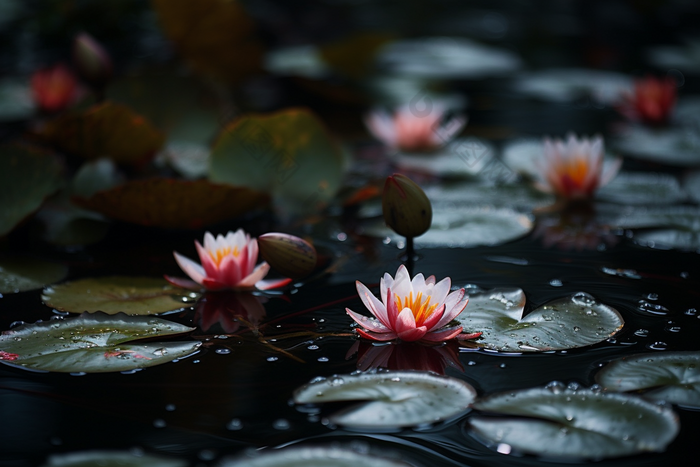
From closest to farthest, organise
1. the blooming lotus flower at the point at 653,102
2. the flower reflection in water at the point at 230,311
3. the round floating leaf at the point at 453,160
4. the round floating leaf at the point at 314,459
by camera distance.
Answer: the round floating leaf at the point at 314,459
the flower reflection in water at the point at 230,311
the round floating leaf at the point at 453,160
the blooming lotus flower at the point at 653,102

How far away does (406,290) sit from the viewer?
1.03 meters

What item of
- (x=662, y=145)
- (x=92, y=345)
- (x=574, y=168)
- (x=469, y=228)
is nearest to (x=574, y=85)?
(x=662, y=145)

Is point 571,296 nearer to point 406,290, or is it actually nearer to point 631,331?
point 631,331

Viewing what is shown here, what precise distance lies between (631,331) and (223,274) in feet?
2.44

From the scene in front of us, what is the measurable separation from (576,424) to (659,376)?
198mm

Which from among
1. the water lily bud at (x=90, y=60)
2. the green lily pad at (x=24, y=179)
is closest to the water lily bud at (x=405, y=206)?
the green lily pad at (x=24, y=179)

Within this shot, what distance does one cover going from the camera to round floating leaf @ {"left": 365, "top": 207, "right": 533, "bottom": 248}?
4.85 ft

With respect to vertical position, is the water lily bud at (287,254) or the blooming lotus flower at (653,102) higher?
the blooming lotus flower at (653,102)

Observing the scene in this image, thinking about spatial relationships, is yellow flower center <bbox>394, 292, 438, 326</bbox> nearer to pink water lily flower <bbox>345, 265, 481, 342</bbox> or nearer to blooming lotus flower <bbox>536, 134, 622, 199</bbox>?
pink water lily flower <bbox>345, 265, 481, 342</bbox>

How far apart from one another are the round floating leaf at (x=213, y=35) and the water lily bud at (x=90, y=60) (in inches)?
25.0

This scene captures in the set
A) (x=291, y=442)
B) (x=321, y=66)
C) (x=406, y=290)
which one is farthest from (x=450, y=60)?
(x=291, y=442)

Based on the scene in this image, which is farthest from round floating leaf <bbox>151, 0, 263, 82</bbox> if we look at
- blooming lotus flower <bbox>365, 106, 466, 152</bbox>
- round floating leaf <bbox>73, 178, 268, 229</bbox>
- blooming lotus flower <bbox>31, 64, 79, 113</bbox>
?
round floating leaf <bbox>73, 178, 268, 229</bbox>

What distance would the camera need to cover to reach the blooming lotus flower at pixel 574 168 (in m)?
1.65

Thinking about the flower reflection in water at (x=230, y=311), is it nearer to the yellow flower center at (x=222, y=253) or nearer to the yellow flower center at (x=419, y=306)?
the yellow flower center at (x=222, y=253)
